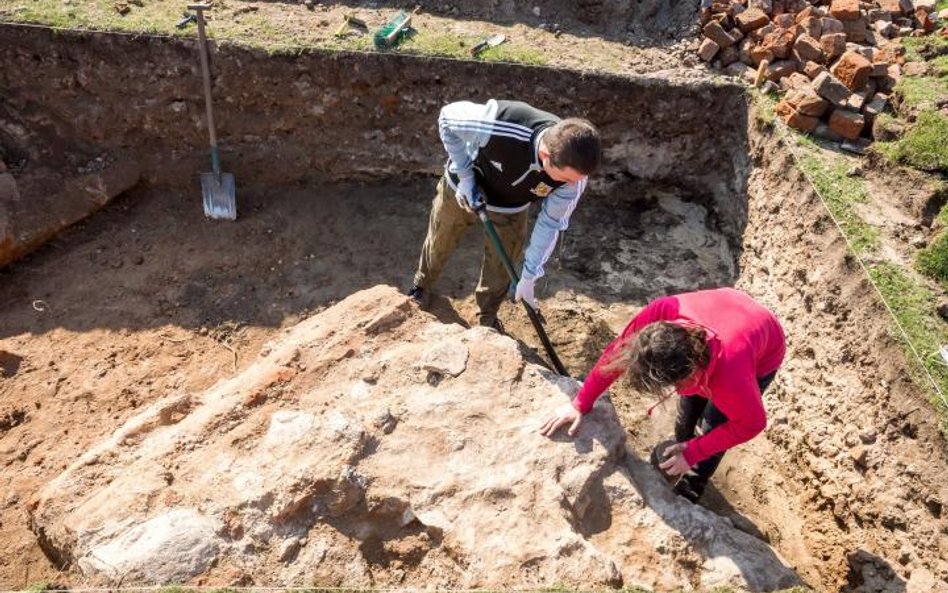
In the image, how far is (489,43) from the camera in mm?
5949

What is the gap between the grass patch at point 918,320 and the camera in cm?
348

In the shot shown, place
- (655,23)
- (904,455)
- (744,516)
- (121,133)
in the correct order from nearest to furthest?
(904,455) → (744,516) → (121,133) → (655,23)

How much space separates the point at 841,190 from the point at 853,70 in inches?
52.4

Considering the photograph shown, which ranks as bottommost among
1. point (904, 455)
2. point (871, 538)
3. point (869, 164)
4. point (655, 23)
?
point (871, 538)

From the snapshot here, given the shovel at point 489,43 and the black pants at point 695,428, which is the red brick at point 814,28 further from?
the black pants at point 695,428

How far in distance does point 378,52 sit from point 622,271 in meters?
2.85

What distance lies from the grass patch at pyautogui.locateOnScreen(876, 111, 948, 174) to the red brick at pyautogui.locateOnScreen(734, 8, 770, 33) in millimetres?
1714

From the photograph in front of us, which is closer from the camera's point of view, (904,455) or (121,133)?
(904,455)

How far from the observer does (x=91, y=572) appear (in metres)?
2.71

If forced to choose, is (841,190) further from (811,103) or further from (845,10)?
(845,10)

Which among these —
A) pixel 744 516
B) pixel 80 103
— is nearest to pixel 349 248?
pixel 80 103

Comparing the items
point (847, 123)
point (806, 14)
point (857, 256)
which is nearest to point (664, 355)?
point (857, 256)

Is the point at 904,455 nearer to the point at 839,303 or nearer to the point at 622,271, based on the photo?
the point at 839,303

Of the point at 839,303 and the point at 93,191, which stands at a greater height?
the point at 839,303
